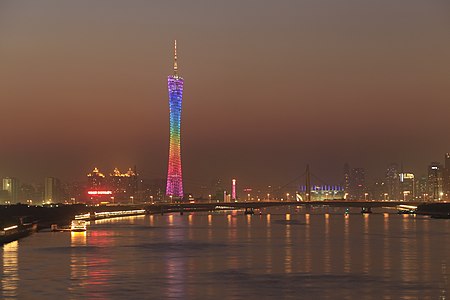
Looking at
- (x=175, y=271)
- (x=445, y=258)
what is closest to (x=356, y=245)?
(x=445, y=258)

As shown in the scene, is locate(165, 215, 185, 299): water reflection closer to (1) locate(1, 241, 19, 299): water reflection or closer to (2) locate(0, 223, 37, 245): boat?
(1) locate(1, 241, 19, 299): water reflection

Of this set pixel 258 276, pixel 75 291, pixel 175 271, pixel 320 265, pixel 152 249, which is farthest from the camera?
pixel 152 249

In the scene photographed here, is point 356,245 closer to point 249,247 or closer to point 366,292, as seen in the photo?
point 249,247

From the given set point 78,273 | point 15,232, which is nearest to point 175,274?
point 78,273

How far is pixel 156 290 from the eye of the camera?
43938mm

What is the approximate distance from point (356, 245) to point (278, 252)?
44.2ft

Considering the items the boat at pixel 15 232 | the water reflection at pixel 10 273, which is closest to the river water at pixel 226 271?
the water reflection at pixel 10 273

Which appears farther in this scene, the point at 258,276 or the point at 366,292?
the point at 258,276

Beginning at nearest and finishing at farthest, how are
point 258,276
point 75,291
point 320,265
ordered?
point 75,291 → point 258,276 → point 320,265

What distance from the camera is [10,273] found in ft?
173

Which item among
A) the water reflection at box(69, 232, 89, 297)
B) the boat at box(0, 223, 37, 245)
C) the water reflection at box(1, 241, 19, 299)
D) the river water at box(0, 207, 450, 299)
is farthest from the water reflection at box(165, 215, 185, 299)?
the boat at box(0, 223, 37, 245)

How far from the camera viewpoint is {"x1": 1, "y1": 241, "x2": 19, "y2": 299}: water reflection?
4284cm

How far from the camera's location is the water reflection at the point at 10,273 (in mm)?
42844

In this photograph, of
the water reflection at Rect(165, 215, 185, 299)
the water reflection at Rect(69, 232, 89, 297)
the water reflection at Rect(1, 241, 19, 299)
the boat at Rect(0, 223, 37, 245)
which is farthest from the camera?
the boat at Rect(0, 223, 37, 245)
